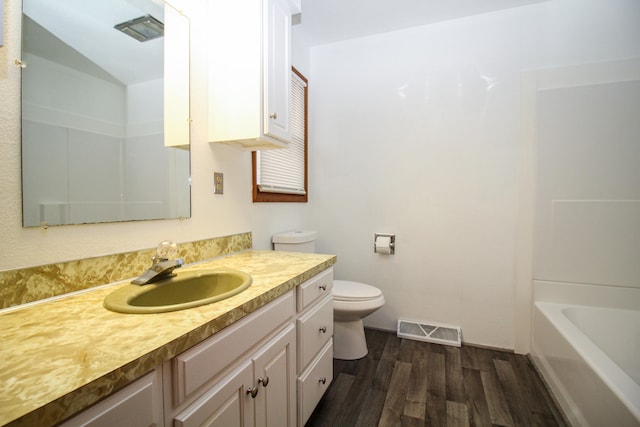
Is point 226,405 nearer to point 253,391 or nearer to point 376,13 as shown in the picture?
point 253,391

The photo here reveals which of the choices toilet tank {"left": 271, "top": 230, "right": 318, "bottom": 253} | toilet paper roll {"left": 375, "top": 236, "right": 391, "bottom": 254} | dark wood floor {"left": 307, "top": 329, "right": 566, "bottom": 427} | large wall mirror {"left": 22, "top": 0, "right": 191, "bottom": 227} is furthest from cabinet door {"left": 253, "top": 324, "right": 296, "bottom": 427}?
toilet paper roll {"left": 375, "top": 236, "right": 391, "bottom": 254}

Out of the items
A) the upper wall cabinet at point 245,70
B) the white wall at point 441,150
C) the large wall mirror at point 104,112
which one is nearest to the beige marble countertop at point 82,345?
the large wall mirror at point 104,112

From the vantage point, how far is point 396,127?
2.35 metres

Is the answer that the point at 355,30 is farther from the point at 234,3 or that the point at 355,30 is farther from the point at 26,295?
the point at 26,295

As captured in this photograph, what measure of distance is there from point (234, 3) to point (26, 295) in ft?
4.79

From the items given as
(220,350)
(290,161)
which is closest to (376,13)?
(290,161)

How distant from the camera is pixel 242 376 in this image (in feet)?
2.88

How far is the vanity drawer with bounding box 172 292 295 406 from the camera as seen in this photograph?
2.23 ft

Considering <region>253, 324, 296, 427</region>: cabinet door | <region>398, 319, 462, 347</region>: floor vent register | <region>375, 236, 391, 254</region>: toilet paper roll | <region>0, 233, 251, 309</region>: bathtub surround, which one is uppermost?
<region>0, 233, 251, 309</region>: bathtub surround

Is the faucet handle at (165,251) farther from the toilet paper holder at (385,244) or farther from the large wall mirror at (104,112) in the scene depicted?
the toilet paper holder at (385,244)

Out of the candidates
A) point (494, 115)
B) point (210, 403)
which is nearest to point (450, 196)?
point (494, 115)

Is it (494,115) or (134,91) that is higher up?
(494,115)

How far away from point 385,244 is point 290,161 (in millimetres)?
1016

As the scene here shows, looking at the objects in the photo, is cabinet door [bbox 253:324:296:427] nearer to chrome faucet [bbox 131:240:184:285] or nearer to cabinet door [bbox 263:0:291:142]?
chrome faucet [bbox 131:240:184:285]
